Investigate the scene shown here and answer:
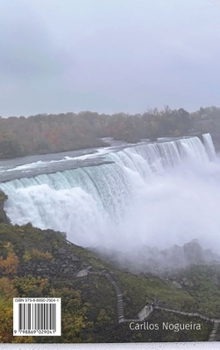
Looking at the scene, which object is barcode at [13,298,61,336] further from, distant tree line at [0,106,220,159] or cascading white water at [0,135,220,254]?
distant tree line at [0,106,220,159]

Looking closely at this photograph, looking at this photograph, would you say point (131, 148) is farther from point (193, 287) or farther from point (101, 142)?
point (193, 287)

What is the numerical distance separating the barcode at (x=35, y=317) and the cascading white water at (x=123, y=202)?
40.4 inches

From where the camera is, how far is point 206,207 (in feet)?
14.0

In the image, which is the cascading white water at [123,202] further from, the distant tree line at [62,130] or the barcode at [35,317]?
the barcode at [35,317]

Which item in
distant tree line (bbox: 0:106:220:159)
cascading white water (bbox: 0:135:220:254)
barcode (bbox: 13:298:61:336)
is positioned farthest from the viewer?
cascading white water (bbox: 0:135:220:254)

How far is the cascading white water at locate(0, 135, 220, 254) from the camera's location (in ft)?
10.8

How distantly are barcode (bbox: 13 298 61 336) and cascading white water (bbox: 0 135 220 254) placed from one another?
1.03 meters

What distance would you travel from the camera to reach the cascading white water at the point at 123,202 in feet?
10.8

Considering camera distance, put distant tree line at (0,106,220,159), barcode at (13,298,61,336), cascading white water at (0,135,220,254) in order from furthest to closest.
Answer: cascading white water at (0,135,220,254) → distant tree line at (0,106,220,159) → barcode at (13,298,61,336)

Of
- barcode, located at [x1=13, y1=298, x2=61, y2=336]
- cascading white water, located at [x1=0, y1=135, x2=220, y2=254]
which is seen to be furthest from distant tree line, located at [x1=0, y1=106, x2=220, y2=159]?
barcode, located at [x1=13, y1=298, x2=61, y2=336]

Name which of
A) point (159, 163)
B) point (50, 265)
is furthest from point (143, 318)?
point (159, 163)

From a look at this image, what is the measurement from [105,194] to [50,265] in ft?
7.51

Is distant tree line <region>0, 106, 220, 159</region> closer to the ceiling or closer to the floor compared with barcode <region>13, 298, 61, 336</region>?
closer to the ceiling

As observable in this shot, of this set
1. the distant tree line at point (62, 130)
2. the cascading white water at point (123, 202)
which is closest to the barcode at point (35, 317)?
the cascading white water at point (123, 202)
